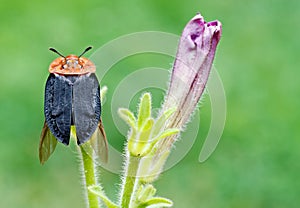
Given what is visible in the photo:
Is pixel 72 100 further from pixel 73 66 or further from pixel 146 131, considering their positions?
pixel 146 131

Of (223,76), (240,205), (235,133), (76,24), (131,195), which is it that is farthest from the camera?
(76,24)

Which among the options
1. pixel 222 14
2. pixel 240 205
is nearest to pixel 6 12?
pixel 222 14

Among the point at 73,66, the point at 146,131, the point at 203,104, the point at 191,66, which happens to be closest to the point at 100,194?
the point at 146,131

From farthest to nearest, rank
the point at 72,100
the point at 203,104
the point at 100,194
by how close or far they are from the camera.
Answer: the point at 203,104
the point at 100,194
the point at 72,100

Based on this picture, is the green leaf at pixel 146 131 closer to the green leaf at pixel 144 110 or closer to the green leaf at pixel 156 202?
the green leaf at pixel 144 110

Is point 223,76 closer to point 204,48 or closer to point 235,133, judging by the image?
point 235,133

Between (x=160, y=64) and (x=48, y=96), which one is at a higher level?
(x=160, y=64)
